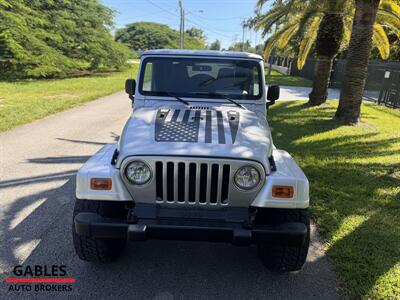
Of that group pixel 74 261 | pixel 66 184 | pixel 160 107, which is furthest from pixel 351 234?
pixel 66 184

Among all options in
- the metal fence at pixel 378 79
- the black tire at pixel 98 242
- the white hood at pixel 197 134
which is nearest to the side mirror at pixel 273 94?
the white hood at pixel 197 134

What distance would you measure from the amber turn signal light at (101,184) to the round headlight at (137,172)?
0.16 m

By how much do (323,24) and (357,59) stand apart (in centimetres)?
378

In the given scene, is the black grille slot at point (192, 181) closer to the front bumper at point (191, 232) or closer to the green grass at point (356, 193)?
the front bumper at point (191, 232)

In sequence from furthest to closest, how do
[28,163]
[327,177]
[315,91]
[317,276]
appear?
[315,91] < [28,163] < [327,177] < [317,276]

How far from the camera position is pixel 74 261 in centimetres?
330

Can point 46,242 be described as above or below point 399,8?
below

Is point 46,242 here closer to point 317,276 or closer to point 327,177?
point 317,276

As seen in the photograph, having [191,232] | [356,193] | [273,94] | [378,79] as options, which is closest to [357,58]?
[356,193]

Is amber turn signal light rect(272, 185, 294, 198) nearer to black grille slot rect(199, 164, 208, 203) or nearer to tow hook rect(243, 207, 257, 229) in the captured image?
tow hook rect(243, 207, 257, 229)

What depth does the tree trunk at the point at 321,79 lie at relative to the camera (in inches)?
500

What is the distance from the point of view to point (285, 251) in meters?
3.05

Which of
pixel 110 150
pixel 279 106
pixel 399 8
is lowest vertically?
pixel 279 106

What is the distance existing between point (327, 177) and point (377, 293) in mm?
2896
